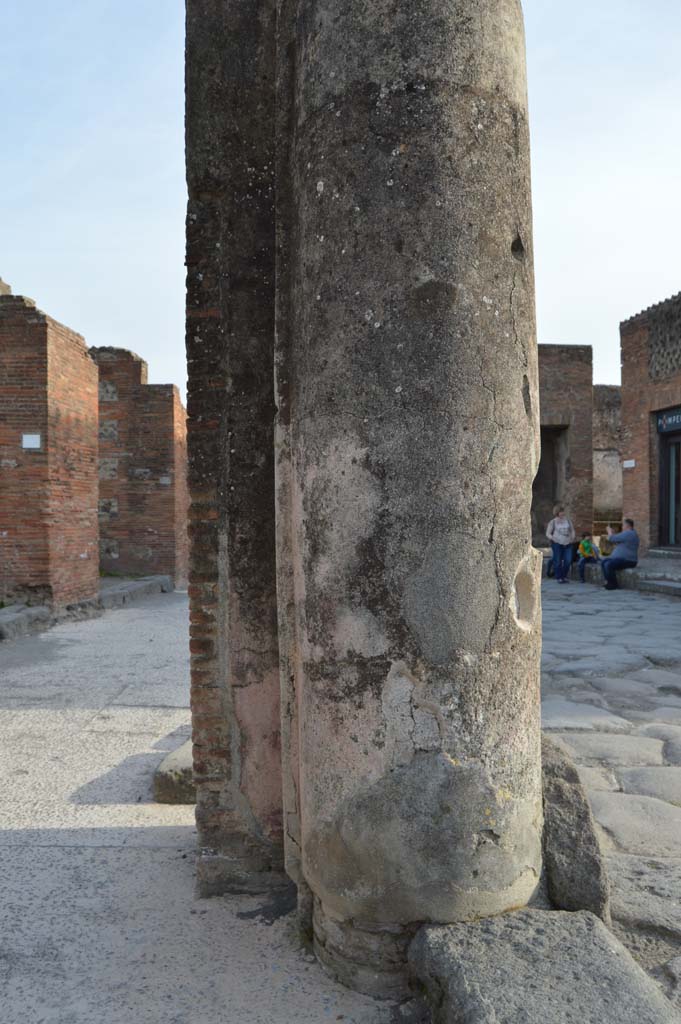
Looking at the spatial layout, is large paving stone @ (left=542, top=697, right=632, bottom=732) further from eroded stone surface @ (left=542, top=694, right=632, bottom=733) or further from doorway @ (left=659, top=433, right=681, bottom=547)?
doorway @ (left=659, top=433, right=681, bottom=547)

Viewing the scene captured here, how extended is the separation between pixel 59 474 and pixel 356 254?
9536 millimetres

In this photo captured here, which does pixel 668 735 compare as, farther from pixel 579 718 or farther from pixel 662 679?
pixel 662 679

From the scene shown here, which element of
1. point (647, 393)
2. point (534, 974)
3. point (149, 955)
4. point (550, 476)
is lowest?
point (149, 955)

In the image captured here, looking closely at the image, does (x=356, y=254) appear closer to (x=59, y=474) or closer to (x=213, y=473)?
(x=213, y=473)

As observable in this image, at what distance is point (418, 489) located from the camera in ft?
7.01

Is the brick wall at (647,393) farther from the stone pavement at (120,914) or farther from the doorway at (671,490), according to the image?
the stone pavement at (120,914)

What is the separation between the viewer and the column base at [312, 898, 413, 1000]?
7.10ft

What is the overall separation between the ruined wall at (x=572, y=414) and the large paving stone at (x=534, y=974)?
1694cm

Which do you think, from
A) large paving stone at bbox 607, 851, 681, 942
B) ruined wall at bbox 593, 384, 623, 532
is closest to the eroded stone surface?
large paving stone at bbox 607, 851, 681, 942

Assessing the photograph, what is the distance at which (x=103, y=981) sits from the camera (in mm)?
2309

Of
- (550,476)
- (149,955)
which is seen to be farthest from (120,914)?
(550,476)

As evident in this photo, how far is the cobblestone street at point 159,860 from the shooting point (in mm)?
2230

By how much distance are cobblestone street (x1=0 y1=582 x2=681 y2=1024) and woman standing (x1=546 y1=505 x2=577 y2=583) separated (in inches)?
313

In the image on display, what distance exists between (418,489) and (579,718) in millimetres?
3341
